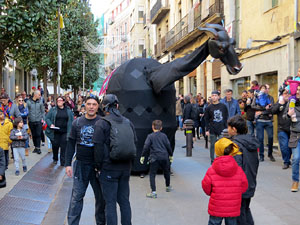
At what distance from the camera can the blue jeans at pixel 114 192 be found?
15.4ft

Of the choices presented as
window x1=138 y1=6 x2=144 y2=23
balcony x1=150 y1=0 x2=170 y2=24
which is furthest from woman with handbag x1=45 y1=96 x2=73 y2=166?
window x1=138 y1=6 x2=144 y2=23

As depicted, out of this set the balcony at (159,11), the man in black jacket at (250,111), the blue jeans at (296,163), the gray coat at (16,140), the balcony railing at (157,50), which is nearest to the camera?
the blue jeans at (296,163)

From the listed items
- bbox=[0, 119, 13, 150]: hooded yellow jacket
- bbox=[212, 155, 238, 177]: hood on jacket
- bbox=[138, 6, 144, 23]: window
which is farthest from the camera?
bbox=[138, 6, 144, 23]: window

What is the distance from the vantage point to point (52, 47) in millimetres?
22375

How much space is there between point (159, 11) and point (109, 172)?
29049 mm

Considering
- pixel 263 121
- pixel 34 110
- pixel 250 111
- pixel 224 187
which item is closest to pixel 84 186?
pixel 224 187

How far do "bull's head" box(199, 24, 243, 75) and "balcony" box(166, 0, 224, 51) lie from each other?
42.1 ft

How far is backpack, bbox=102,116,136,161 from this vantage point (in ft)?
15.1

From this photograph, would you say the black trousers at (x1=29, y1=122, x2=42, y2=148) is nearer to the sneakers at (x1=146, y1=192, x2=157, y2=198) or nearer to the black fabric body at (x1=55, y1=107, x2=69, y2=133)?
the black fabric body at (x1=55, y1=107, x2=69, y2=133)

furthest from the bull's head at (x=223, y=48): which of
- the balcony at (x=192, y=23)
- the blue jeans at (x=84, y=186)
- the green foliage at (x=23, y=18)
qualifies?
the balcony at (x=192, y=23)

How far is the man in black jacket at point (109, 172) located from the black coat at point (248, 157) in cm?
131

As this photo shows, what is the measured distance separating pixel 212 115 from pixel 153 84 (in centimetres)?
236

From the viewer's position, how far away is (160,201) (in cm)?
676

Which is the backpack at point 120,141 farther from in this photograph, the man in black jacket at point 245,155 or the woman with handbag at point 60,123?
the woman with handbag at point 60,123
